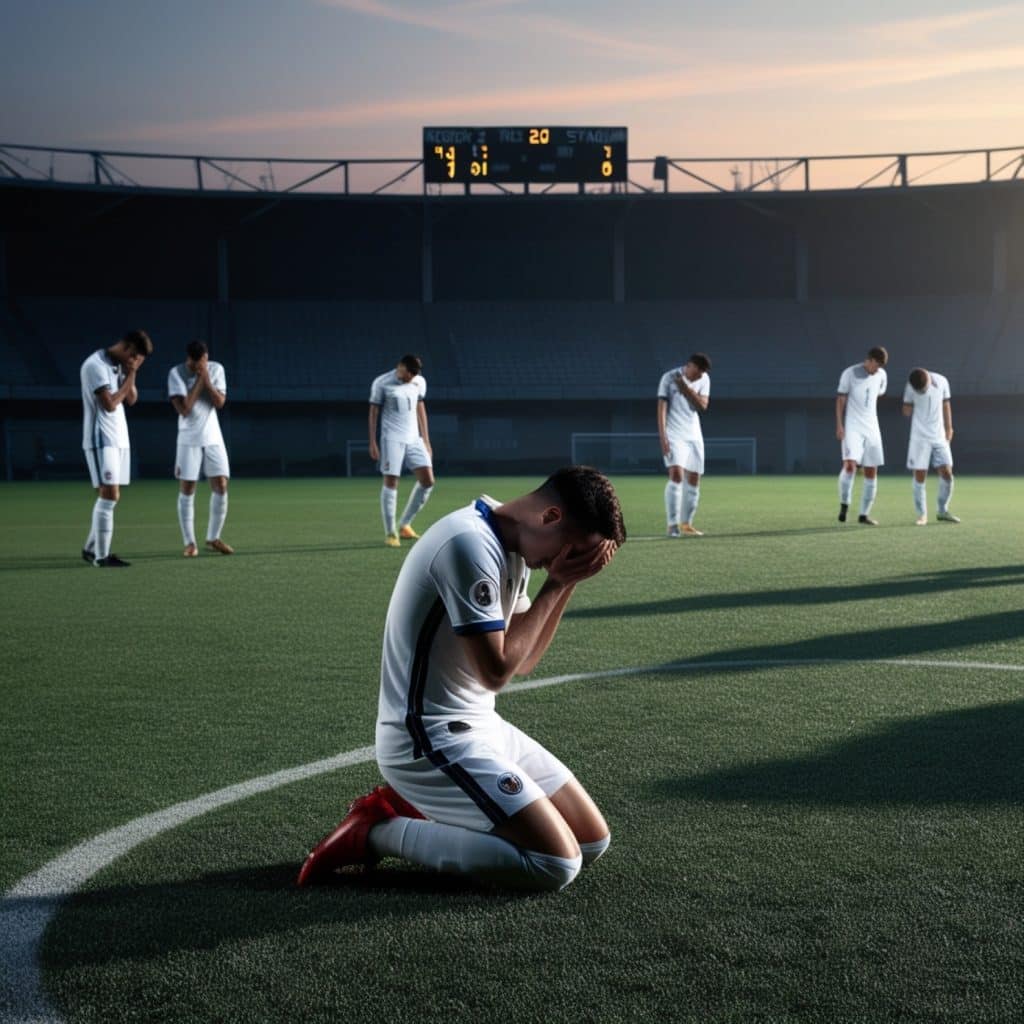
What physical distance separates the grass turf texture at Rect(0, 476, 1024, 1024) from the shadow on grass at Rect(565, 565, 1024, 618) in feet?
0.21

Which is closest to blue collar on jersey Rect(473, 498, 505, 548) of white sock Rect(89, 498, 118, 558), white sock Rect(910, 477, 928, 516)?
white sock Rect(89, 498, 118, 558)

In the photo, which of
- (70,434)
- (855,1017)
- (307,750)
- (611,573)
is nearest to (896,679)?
(307,750)

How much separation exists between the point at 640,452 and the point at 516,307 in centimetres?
741

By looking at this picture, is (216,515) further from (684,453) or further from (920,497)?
(920,497)

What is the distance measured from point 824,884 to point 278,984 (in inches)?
59.7

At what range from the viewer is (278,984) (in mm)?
2928

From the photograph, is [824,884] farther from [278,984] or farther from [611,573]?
[611,573]

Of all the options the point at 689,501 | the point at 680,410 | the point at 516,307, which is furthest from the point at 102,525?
the point at 516,307

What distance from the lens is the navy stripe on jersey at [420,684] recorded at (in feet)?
11.7


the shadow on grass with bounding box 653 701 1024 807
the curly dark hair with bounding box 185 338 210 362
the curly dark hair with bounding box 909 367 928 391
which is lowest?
the shadow on grass with bounding box 653 701 1024 807

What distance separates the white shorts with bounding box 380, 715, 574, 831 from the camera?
139 inches

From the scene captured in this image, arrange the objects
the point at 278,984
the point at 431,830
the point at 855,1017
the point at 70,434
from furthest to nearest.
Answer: the point at 70,434 → the point at 431,830 → the point at 278,984 → the point at 855,1017

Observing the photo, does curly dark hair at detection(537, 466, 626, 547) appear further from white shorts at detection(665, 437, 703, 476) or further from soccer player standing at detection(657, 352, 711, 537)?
white shorts at detection(665, 437, 703, 476)

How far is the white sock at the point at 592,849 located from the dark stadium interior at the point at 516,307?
36397 mm
